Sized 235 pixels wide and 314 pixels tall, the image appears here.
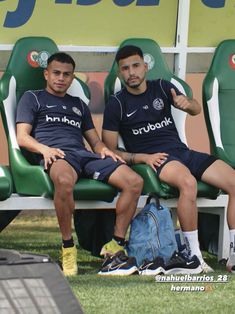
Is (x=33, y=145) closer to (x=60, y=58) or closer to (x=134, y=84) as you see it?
(x=60, y=58)

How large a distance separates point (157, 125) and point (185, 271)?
116 cm

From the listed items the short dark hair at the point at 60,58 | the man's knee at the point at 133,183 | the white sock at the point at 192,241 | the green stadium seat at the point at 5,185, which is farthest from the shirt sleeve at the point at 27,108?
the white sock at the point at 192,241

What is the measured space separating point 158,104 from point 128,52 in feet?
1.40

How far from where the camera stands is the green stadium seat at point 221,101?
7531 mm

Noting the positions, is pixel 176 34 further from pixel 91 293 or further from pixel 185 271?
pixel 91 293

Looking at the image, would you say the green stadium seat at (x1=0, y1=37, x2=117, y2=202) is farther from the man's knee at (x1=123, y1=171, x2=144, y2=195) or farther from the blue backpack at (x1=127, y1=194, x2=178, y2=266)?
the blue backpack at (x1=127, y1=194, x2=178, y2=266)

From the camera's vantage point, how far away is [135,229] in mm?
6680

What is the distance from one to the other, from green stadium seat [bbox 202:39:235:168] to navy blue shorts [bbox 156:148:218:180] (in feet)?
1.49

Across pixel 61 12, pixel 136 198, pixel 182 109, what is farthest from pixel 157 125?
pixel 61 12

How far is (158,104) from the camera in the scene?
7199 mm

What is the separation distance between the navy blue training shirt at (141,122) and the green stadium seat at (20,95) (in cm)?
42

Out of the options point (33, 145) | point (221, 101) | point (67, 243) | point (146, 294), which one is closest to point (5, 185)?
point (33, 145)

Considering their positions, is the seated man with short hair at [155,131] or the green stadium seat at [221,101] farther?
the green stadium seat at [221,101]

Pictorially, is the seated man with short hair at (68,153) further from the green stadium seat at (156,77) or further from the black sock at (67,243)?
the green stadium seat at (156,77)
